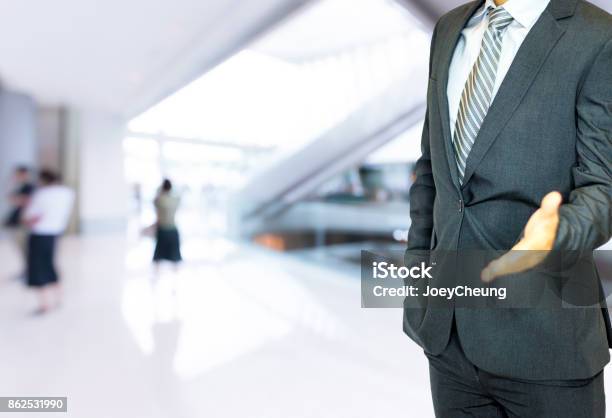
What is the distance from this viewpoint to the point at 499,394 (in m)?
0.77

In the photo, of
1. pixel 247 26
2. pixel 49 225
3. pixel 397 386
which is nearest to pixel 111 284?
pixel 49 225

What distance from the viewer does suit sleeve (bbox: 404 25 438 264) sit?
922 millimetres

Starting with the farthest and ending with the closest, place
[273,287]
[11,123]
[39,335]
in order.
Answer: [11,123], [273,287], [39,335]

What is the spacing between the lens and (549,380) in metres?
0.72

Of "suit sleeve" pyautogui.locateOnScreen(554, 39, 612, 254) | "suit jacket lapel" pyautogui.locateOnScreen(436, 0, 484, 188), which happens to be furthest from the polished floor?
"suit sleeve" pyautogui.locateOnScreen(554, 39, 612, 254)

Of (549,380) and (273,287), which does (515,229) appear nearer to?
(549,380)

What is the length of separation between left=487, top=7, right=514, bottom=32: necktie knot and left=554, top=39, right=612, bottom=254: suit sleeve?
7.2 inches

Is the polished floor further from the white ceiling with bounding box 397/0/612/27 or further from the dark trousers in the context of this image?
the white ceiling with bounding box 397/0/612/27

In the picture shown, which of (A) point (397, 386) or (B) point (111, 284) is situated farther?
(B) point (111, 284)

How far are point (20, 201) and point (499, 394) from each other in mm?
5237

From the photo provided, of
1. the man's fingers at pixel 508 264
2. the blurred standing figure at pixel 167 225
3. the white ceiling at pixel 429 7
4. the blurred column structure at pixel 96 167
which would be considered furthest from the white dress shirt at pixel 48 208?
the blurred column structure at pixel 96 167

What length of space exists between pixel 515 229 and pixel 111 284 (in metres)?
5.76

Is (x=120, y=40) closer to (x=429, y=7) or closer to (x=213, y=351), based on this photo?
(x=429, y=7)

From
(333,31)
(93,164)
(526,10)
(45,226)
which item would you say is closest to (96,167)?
(93,164)
